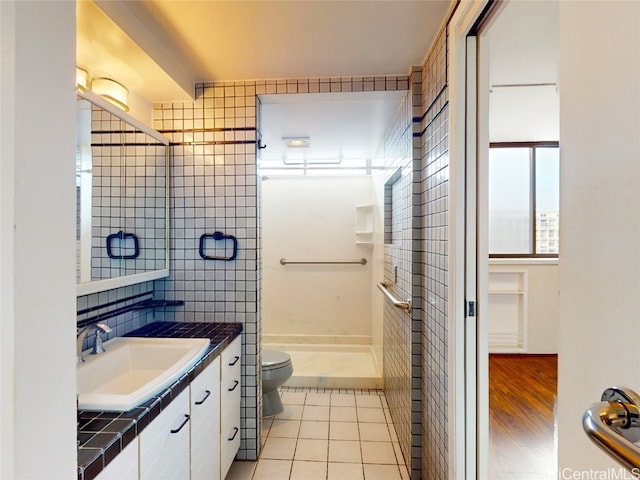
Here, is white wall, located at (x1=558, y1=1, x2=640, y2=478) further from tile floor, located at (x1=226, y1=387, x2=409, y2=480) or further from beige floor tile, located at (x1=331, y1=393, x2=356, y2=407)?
beige floor tile, located at (x1=331, y1=393, x2=356, y2=407)

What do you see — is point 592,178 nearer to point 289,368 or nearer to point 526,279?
point 289,368

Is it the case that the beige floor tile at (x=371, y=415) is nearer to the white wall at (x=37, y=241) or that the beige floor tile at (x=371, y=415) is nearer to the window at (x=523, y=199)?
the window at (x=523, y=199)

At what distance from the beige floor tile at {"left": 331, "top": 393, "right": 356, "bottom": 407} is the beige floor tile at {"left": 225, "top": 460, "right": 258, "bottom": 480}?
2.91ft

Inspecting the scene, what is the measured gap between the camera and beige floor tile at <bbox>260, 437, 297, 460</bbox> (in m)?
1.96

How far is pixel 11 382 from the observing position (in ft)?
1.49

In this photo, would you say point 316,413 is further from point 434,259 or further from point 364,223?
point 364,223

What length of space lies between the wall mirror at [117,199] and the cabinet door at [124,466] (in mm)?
711

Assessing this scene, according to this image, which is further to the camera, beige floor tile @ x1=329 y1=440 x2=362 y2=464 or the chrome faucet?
beige floor tile @ x1=329 y1=440 x2=362 y2=464

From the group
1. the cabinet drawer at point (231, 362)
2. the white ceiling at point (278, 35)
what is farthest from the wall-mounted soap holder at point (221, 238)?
the white ceiling at point (278, 35)

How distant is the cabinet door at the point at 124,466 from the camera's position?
2.56ft

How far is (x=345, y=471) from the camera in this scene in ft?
6.01

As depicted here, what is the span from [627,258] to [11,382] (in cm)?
88

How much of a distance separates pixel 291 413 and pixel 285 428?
21 centimetres

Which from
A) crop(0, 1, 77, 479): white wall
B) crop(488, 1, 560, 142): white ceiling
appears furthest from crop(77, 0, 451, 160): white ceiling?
crop(0, 1, 77, 479): white wall
